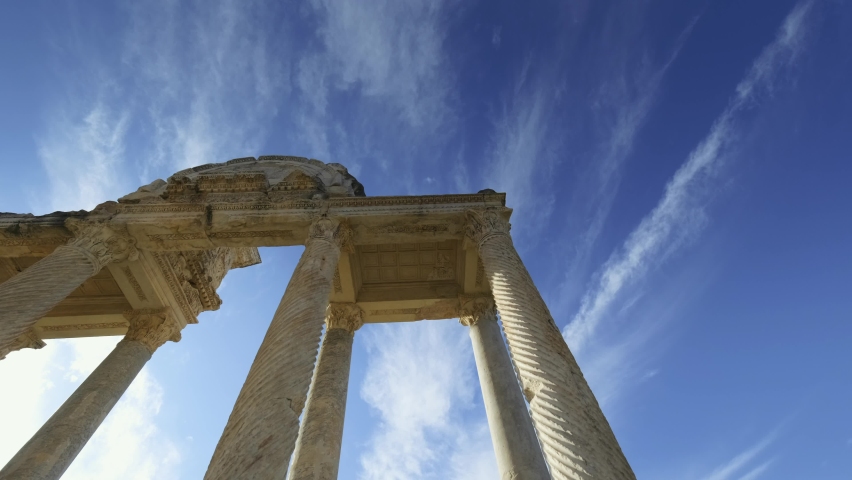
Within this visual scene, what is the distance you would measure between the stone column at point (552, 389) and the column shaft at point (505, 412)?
3.15 meters

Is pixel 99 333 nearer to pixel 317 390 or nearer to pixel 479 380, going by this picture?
pixel 317 390

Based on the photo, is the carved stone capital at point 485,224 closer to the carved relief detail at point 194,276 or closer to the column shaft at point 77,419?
the carved relief detail at point 194,276

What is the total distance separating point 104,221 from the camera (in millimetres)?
10695

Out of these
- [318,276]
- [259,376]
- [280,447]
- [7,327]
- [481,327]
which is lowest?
[280,447]

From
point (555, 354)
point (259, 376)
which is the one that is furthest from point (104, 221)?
point (555, 354)

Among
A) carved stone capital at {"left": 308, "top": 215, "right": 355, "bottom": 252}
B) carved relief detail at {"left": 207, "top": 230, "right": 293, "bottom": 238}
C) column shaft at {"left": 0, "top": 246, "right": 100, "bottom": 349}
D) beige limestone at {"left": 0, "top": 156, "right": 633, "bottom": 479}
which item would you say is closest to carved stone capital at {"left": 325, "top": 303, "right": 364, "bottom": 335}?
beige limestone at {"left": 0, "top": 156, "right": 633, "bottom": 479}

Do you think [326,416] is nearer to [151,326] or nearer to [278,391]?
[278,391]

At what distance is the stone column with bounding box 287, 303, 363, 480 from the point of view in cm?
852

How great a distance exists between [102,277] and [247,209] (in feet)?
18.0

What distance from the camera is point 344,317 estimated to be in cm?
1220

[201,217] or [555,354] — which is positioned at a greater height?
[201,217]

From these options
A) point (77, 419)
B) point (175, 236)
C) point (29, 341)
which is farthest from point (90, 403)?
point (29, 341)

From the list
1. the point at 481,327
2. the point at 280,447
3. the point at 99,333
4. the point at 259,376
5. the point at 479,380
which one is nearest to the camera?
the point at 280,447

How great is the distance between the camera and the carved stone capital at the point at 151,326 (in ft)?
40.1
